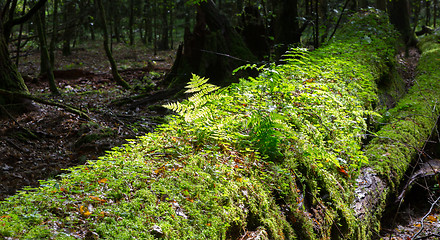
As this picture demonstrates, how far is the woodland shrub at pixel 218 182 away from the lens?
6.90 ft

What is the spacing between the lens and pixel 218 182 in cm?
273

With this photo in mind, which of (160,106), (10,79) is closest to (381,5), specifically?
(160,106)

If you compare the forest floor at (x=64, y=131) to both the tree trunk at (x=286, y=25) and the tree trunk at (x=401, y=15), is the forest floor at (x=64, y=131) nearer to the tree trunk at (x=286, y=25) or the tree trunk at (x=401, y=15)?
the tree trunk at (x=286, y=25)

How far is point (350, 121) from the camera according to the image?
4.71 m

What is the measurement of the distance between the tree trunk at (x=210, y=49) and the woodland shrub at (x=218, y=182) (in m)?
6.38

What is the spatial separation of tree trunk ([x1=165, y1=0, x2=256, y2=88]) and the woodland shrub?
20.9 feet

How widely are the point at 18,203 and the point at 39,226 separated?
0.41 metres

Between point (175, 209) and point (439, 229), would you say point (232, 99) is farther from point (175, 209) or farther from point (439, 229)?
point (439, 229)

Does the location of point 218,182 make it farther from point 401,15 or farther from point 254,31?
point 401,15

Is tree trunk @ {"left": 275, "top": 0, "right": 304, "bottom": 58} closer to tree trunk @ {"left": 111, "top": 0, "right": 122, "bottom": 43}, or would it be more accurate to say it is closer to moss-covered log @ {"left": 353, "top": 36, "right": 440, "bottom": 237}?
moss-covered log @ {"left": 353, "top": 36, "right": 440, "bottom": 237}

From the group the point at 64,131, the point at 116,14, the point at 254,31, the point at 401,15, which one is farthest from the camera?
the point at 116,14

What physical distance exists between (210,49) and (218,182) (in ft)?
29.1

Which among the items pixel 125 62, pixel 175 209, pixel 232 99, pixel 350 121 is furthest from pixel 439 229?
pixel 125 62

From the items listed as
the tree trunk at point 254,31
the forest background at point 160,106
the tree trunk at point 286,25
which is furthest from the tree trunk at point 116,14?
the tree trunk at point 286,25
